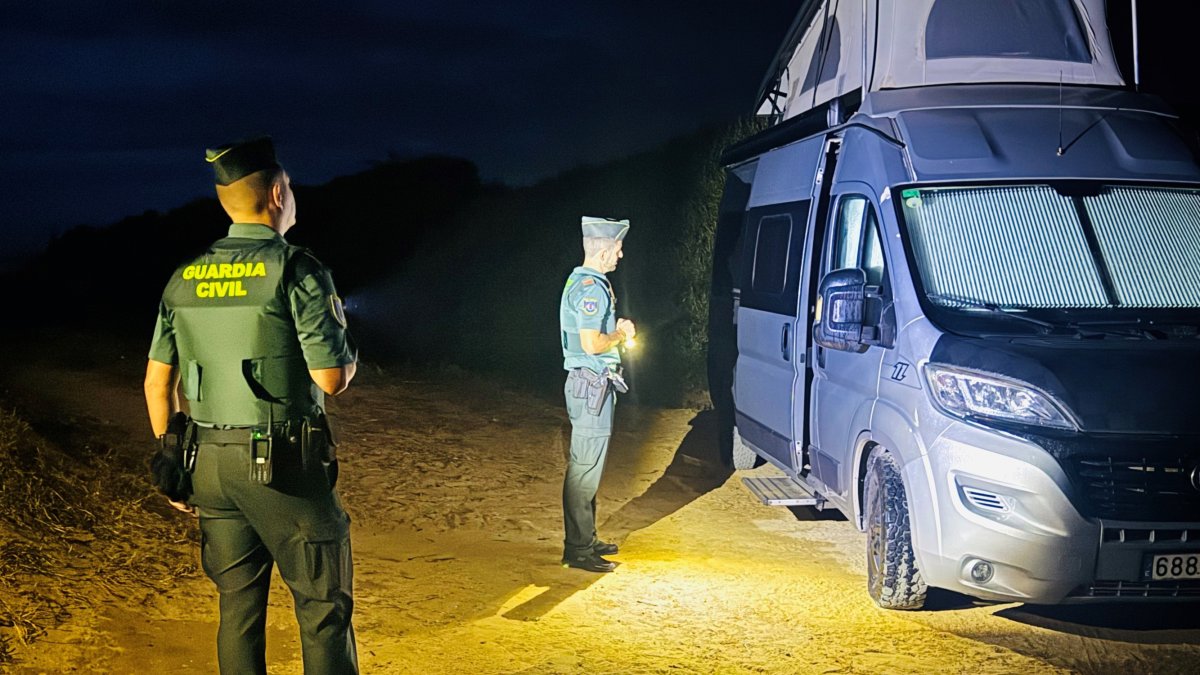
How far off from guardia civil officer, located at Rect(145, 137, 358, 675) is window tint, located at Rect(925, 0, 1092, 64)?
4.37 m

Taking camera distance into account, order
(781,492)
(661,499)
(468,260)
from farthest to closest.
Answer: (468,260) → (661,499) → (781,492)

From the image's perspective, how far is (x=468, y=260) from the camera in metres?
34.7

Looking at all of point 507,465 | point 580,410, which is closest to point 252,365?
point 580,410

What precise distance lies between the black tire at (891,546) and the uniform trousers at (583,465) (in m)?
1.48

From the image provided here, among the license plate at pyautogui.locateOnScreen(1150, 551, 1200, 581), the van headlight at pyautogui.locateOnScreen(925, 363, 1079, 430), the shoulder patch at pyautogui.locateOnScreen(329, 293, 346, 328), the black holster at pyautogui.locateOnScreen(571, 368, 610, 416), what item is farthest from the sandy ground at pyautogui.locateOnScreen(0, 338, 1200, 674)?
the shoulder patch at pyautogui.locateOnScreen(329, 293, 346, 328)

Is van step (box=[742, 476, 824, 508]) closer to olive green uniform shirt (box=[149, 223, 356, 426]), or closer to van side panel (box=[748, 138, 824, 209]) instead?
van side panel (box=[748, 138, 824, 209])

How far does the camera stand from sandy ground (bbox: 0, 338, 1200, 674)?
5035 millimetres

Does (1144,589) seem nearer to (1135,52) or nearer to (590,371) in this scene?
(590,371)

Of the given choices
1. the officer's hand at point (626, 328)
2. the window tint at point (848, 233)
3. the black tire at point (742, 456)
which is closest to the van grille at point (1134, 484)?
the window tint at point (848, 233)

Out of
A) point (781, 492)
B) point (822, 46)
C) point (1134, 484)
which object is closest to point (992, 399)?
point (1134, 484)

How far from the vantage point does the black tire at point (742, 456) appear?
29.2 feet

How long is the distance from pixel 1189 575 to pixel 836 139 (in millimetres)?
3080

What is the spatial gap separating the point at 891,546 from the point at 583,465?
173cm

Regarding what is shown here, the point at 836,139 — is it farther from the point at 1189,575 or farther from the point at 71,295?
the point at 71,295
